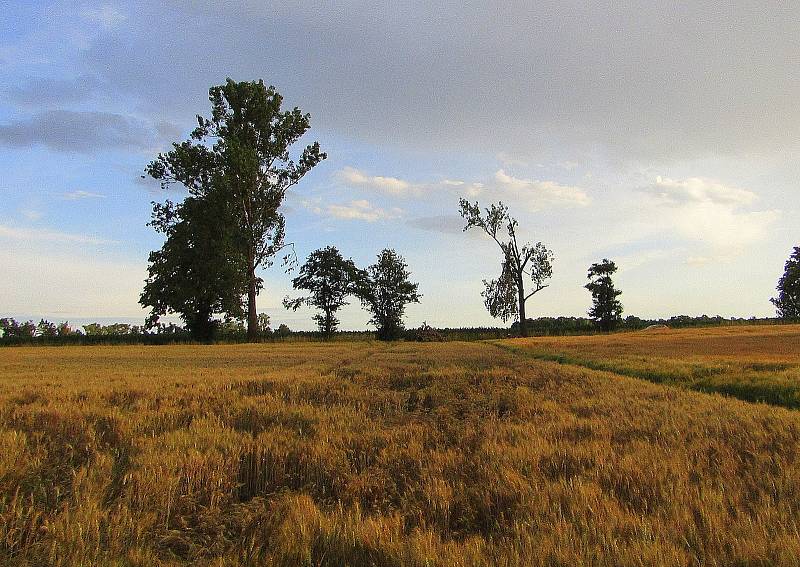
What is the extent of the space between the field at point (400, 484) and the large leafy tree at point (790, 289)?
355 ft

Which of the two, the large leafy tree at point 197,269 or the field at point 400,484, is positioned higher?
the large leafy tree at point 197,269

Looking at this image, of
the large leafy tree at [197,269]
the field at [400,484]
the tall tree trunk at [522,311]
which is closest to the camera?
the field at [400,484]

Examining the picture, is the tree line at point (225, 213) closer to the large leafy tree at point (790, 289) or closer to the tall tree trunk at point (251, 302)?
the tall tree trunk at point (251, 302)

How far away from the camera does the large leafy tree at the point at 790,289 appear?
307 ft

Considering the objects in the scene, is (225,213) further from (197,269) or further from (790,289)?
(790,289)

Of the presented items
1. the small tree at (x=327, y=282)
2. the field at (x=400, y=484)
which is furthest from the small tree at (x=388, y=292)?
the field at (x=400, y=484)

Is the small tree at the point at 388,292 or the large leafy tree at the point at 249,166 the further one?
the small tree at the point at 388,292

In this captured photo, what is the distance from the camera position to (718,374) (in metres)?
A: 14.0

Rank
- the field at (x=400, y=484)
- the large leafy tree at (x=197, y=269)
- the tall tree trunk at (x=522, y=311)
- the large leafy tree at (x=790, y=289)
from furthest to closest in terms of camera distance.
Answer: the large leafy tree at (x=790, y=289) → the tall tree trunk at (x=522, y=311) → the large leafy tree at (x=197, y=269) → the field at (x=400, y=484)

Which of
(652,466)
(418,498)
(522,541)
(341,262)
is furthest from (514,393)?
(341,262)

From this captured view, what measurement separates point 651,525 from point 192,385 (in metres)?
11.0

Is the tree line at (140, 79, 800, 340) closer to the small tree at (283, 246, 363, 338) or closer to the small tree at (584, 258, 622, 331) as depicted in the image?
the small tree at (283, 246, 363, 338)

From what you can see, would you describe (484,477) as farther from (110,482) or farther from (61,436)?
(61,436)

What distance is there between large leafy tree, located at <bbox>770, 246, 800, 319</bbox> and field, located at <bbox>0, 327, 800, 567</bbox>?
10820 cm
